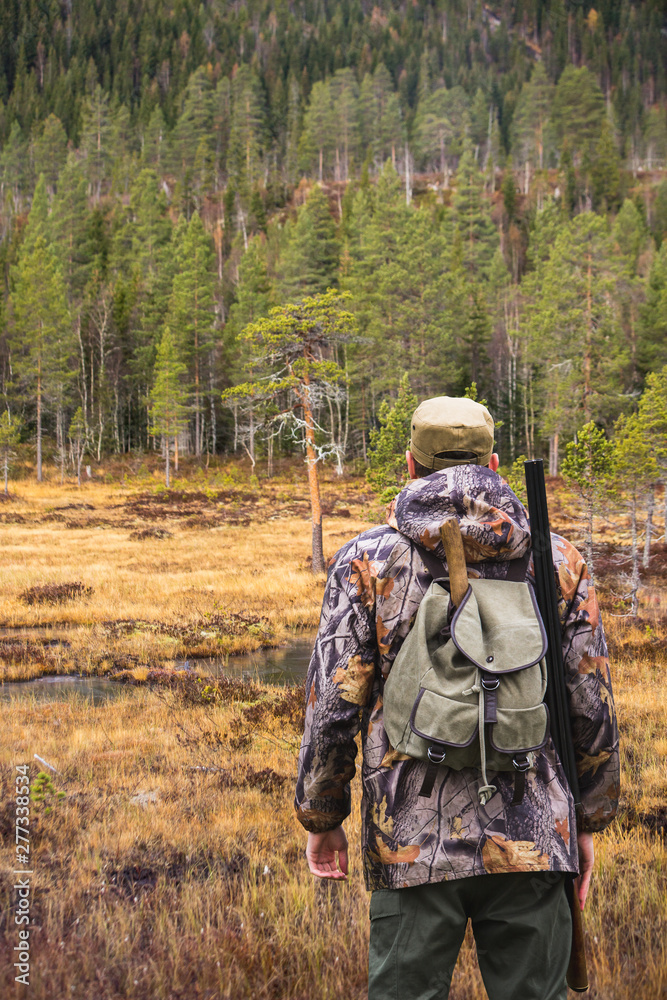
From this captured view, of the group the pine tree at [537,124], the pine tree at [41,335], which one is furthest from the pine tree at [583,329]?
the pine tree at [537,124]

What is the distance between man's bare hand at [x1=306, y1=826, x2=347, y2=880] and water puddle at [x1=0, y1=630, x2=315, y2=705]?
24.6 feet

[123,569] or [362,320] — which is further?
[362,320]

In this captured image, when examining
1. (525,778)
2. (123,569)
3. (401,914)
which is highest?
(525,778)

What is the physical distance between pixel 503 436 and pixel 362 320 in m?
12.7

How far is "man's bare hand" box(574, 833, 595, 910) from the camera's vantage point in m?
1.95

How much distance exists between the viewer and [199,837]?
4344 millimetres

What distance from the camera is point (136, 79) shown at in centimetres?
11644

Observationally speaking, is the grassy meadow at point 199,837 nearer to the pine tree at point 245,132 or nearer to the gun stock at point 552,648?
the gun stock at point 552,648

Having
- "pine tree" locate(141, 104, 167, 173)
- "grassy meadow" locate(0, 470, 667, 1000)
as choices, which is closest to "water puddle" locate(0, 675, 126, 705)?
"grassy meadow" locate(0, 470, 667, 1000)

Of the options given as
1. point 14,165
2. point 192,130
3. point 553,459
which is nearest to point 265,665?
point 553,459

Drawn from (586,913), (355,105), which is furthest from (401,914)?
(355,105)

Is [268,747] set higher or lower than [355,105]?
lower

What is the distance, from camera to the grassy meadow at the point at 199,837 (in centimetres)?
285

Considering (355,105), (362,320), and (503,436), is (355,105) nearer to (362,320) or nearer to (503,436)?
(362,320)
